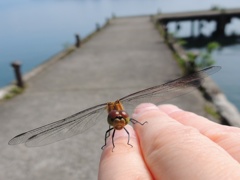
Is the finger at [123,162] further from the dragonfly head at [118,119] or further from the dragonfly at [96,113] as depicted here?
the dragonfly at [96,113]

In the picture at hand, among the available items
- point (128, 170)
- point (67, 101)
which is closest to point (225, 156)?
point (128, 170)

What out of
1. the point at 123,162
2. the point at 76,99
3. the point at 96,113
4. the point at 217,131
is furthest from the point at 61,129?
the point at 76,99

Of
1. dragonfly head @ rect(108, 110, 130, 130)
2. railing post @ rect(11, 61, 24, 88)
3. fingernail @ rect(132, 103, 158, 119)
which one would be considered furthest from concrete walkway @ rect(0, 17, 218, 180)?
fingernail @ rect(132, 103, 158, 119)

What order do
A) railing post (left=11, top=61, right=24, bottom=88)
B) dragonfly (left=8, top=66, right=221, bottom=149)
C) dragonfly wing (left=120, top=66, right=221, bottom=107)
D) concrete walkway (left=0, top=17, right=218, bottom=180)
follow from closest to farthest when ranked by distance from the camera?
1. dragonfly (left=8, top=66, right=221, bottom=149)
2. dragonfly wing (left=120, top=66, right=221, bottom=107)
3. concrete walkway (left=0, top=17, right=218, bottom=180)
4. railing post (left=11, top=61, right=24, bottom=88)

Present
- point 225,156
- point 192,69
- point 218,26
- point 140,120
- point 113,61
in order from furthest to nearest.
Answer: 1. point 218,26
2. point 113,61
3. point 192,69
4. point 140,120
5. point 225,156

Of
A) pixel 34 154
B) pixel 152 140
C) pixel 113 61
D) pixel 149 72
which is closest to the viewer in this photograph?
pixel 152 140

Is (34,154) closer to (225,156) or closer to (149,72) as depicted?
(225,156)

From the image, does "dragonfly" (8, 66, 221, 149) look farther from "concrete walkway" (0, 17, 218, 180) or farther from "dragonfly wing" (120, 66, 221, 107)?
"concrete walkway" (0, 17, 218, 180)

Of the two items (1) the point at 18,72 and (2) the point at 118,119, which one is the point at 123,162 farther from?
(1) the point at 18,72
